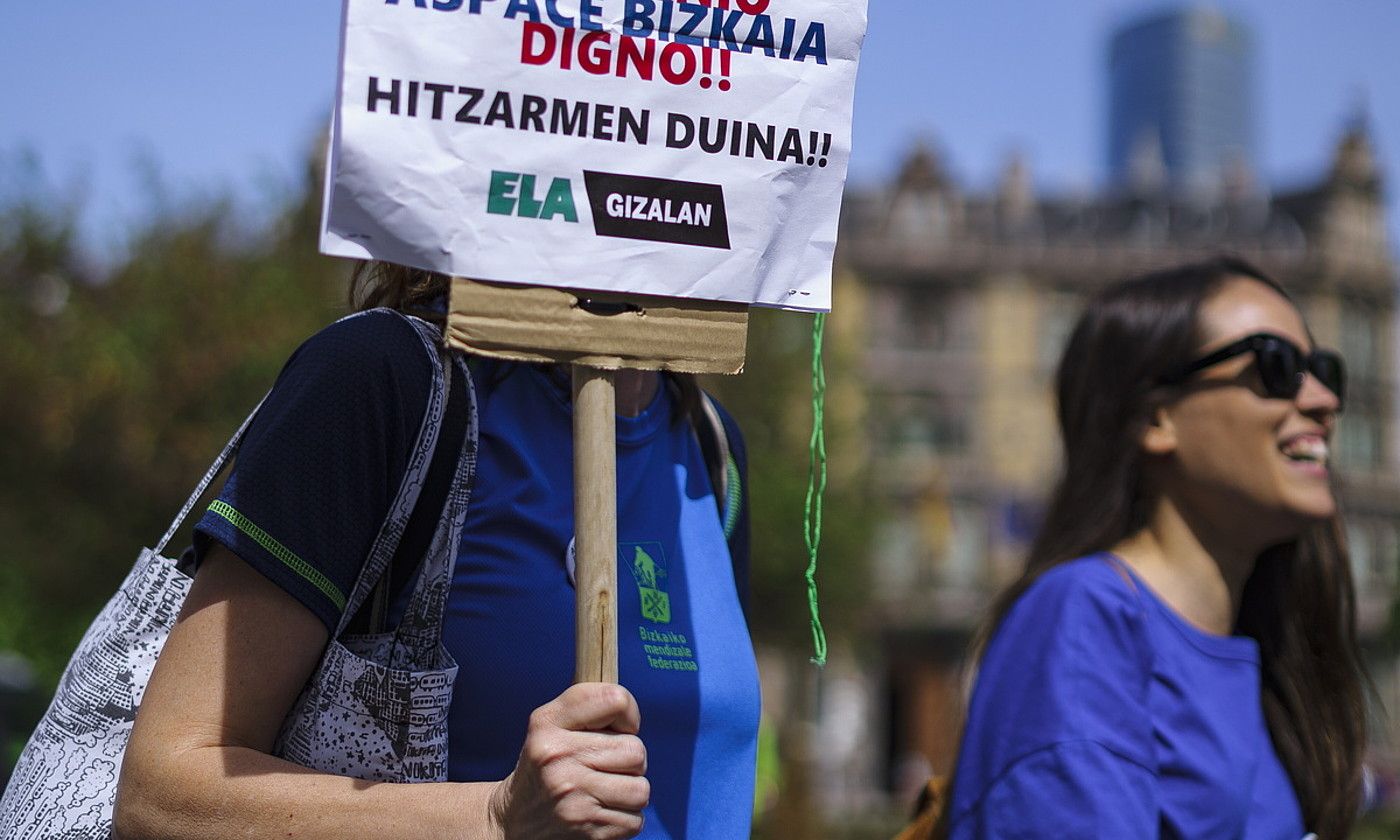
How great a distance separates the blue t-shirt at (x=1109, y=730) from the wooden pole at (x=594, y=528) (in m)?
0.91

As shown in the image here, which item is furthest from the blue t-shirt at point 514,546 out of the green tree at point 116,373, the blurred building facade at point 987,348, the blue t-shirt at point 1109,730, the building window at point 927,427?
the building window at point 927,427

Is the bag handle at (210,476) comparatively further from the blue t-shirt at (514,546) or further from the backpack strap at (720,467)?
the backpack strap at (720,467)

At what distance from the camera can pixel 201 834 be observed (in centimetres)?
167

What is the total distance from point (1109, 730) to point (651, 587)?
818mm

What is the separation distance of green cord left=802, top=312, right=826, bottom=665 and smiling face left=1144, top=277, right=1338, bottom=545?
936 millimetres

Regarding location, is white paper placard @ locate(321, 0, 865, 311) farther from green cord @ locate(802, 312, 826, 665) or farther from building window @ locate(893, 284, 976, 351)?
building window @ locate(893, 284, 976, 351)

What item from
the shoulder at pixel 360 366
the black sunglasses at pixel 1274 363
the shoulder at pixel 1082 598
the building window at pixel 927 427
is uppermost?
the black sunglasses at pixel 1274 363

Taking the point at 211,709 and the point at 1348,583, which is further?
the point at 1348,583

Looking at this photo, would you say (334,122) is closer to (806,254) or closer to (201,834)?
(806,254)

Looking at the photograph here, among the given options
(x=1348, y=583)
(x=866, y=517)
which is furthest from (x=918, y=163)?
(x=1348, y=583)

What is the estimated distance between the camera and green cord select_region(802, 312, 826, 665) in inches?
80.0

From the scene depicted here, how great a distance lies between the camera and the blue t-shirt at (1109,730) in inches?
93.1

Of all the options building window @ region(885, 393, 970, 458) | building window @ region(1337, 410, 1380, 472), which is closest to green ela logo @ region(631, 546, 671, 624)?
building window @ region(885, 393, 970, 458)

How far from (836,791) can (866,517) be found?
8.44m
